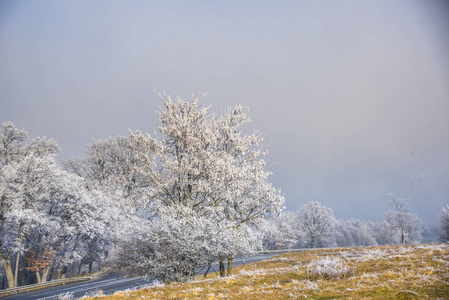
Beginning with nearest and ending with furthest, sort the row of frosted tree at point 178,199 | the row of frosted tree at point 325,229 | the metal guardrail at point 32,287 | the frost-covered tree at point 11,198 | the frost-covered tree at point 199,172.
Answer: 1. the row of frosted tree at point 178,199
2. the frost-covered tree at point 199,172
3. the metal guardrail at point 32,287
4. the frost-covered tree at point 11,198
5. the row of frosted tree at point 325,229

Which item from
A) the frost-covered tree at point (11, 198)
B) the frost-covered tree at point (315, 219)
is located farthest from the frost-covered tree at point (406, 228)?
the frost-covered tree at point (11, 198)

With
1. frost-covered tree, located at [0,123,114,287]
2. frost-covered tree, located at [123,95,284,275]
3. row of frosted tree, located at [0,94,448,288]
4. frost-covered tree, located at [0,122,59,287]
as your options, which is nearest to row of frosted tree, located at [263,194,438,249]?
frost-covered tree, located at [0,123,114,287]

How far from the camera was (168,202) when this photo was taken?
16500mm

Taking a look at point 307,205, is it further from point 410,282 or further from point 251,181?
point 410,282

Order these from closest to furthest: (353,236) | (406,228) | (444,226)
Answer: (444,226)
(406,228)
(353,236)

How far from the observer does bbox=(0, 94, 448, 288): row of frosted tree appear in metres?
13.3

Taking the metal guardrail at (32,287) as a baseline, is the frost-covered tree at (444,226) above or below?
above

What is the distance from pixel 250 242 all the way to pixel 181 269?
5.17 m

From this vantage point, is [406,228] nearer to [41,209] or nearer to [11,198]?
[41,209]

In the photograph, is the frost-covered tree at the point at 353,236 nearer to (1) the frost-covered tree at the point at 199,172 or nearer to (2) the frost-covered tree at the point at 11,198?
(1) the frost-covered tree at the point at 199,172

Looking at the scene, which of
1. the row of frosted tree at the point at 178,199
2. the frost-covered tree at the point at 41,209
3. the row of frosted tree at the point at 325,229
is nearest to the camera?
the row of frosted tree at the point at 178,199

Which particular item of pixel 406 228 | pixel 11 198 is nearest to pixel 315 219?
pixel 406 228

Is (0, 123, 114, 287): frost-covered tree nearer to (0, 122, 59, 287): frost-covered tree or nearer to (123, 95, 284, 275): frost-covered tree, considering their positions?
(0, 122, 59, 287): frost-covered tree

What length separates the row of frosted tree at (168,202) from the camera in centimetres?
1331
